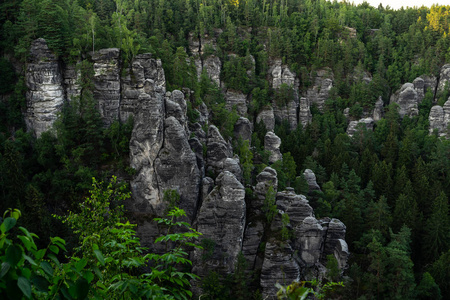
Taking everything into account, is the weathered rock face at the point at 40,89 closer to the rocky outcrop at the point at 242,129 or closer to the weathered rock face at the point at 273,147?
the rocky outcrop at the point at 242,129

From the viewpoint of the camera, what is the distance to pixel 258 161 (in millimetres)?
56250

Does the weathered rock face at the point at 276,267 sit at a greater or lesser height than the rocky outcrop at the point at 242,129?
lesser

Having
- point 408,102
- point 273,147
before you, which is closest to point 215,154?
point 273,147

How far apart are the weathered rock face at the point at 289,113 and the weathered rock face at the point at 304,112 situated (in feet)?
3.57

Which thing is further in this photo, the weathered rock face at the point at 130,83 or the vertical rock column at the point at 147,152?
the weathered rock face at the point at 130,83

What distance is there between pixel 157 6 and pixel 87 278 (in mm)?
104880

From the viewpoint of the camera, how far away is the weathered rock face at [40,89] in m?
44.6

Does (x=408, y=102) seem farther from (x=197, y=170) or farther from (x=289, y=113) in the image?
(x=197, y=170)

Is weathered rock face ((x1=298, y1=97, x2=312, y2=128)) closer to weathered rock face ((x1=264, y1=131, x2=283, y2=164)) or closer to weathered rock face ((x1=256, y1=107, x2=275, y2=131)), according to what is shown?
weathered rock face ((x1=256, y1=107, x2=275, y2=131))

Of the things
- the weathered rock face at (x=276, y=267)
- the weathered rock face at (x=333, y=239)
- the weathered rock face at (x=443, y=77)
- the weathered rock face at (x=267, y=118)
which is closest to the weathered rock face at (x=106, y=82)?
the weathered rock face at (x=276, y=267)

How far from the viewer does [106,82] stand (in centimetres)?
4612

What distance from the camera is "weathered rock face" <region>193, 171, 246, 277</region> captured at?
1516 inches

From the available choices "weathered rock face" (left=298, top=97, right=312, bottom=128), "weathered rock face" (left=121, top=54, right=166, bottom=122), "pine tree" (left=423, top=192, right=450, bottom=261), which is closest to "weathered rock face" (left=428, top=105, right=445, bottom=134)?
"weathered rock face" (left=298, top=97, right=312, bottom=128)

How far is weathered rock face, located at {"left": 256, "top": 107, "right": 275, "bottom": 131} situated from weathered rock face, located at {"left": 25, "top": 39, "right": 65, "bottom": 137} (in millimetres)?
45309
